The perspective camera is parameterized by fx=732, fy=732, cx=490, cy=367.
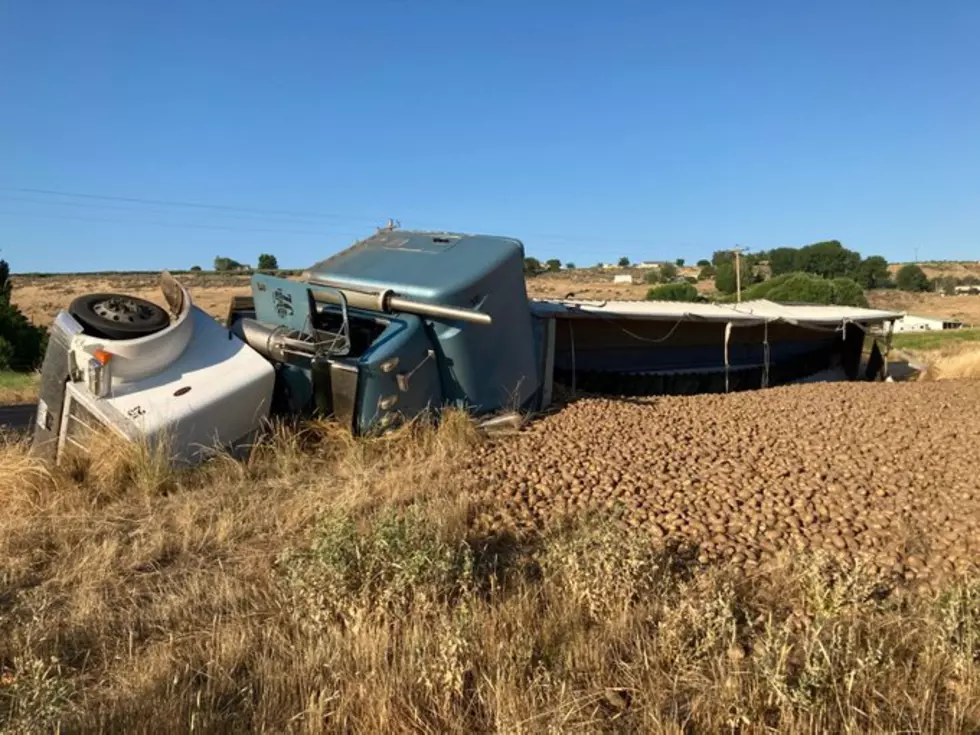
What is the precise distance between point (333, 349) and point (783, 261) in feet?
232

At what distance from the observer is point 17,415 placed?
36.5 ft

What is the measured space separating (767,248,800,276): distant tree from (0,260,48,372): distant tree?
61.8 metres

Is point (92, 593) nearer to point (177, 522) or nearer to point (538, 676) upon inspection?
point (177, 522)

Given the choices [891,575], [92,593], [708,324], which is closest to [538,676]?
[92,593]

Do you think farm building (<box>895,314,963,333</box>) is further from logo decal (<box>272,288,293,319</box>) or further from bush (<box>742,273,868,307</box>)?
logo decal (<box>272,288,293,319</box>)

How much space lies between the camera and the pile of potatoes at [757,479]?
4.89m

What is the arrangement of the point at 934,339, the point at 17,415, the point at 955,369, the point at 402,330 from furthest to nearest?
the point at 934,339 < the point at 955,369 < the point at 17,415 < the point at 402,330

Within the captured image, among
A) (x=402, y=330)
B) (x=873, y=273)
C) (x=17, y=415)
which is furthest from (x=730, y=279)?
(x=402, y=330)

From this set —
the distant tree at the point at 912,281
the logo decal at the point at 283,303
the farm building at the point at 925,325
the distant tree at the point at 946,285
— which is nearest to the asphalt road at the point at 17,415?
the logo decal at the point at 283,303

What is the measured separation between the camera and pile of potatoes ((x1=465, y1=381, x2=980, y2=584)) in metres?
4.89

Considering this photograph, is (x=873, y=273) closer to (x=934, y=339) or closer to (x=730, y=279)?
(x=730, y=279)

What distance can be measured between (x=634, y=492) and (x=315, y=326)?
3912mm

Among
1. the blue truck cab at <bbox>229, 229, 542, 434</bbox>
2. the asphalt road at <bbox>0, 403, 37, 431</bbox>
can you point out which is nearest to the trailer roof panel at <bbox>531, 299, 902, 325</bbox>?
the blue truck cab at <bbox>229, 229, 542, 434</bbox>

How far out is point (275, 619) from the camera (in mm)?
3484
